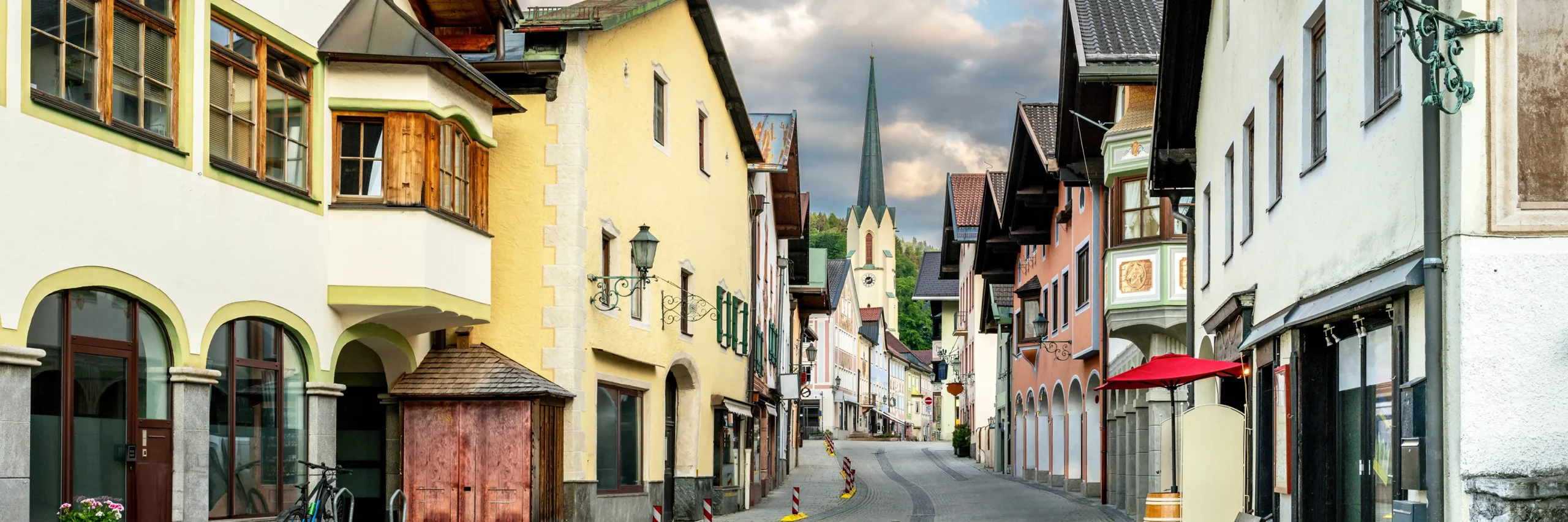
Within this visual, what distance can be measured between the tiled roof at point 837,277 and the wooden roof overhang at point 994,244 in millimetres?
43813

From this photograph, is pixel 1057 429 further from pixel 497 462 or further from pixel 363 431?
pixel 363 431

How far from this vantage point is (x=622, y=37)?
75.4 feet

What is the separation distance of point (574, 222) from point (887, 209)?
12558cm

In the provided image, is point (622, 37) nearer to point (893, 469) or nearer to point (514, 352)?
point (514, 352)

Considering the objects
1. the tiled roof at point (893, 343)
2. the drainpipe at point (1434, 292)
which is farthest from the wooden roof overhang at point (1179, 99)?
the tiled roof at point (893, 343)

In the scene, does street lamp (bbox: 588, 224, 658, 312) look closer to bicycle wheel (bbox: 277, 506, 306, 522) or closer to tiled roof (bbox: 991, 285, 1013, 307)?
bicycle wheel (bbox: 277, 506, 306, 522)

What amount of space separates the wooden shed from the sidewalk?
9.27 m

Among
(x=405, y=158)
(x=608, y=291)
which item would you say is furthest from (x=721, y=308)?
(x=405, y=158)

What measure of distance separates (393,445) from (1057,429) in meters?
22.6

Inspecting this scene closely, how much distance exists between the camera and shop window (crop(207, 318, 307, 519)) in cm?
1405

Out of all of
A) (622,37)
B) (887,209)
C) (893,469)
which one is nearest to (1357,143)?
(622,37)

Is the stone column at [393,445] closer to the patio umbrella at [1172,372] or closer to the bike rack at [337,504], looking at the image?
the bike rack at [337,504]

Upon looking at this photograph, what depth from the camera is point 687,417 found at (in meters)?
27.8

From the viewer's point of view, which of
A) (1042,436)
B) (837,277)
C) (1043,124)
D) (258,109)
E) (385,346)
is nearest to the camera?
(258,109)
